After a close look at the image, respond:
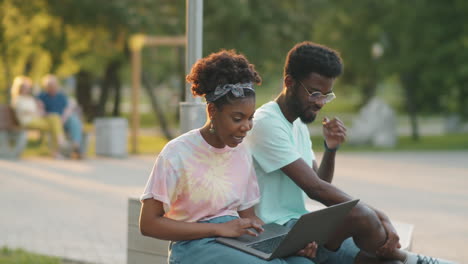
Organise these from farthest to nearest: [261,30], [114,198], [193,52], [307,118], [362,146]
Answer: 1. [362,146]
2. [261,30]
3. [114,198]
4. [193,52]
5. [307,118]

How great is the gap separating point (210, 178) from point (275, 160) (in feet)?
1.54

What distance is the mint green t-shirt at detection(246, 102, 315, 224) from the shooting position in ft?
12.2

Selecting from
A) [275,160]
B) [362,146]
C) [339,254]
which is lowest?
[362,146]

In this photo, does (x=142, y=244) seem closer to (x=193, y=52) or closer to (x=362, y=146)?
(x=193, y=52)

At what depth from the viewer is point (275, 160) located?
3697 mm

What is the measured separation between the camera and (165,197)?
10.5 feet

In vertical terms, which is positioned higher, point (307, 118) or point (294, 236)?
point (307, 118)

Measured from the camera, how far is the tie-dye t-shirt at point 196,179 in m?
3.26

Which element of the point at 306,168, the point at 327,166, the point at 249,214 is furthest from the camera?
the point at 327,166

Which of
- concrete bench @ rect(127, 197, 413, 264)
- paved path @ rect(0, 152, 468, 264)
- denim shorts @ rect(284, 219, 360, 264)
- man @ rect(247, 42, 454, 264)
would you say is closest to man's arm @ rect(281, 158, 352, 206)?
man @ rect(247, 42, 454, 264)

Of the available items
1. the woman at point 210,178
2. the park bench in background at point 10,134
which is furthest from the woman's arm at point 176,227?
the park bench in background at point 10,134

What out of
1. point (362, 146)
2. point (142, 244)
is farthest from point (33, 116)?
point (142, 244)

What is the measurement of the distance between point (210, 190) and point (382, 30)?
19.9m

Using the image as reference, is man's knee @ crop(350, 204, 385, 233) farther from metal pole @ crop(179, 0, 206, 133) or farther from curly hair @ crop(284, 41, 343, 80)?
metal pole @ crop(179, 0, 206, 133)
